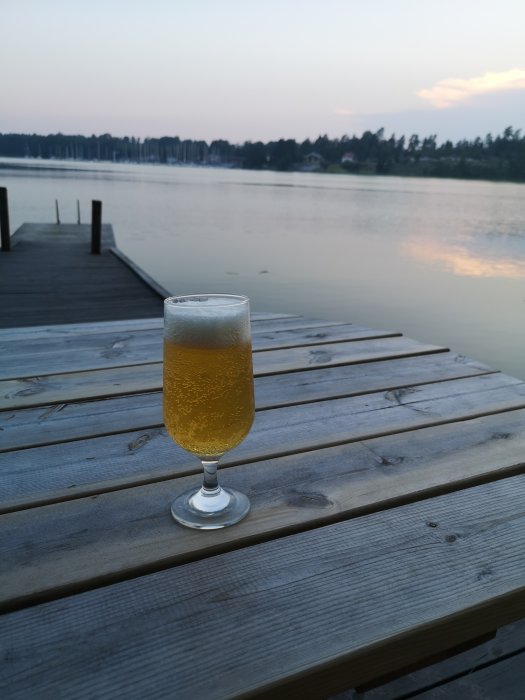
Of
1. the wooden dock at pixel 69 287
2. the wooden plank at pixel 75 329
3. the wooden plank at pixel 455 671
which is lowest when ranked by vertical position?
the wooden dock at pixel 69 287

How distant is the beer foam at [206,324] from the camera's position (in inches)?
35.8

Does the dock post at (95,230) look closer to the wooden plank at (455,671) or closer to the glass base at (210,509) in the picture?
the glass base at (210,509)

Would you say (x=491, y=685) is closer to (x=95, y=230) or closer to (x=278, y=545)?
(x=278, y=545)

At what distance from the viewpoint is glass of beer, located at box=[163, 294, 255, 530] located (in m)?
0.91

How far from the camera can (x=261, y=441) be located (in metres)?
1.27

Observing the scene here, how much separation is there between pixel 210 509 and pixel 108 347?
1.20 metres

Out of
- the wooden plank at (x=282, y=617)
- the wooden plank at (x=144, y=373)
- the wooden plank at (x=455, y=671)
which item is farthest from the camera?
the wooden plank at (x=144, y=373)

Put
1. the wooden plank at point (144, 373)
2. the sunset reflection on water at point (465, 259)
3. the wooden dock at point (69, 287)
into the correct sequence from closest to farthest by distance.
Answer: the wooden plank at point (144, 373) < the wooden dock at point (69, 287) < the sunset reflection on water at point (465, 259)

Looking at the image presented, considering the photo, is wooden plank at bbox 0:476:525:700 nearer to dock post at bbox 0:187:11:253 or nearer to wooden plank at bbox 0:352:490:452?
wooden plank at bbox 0:352:490:452

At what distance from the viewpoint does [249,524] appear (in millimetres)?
951

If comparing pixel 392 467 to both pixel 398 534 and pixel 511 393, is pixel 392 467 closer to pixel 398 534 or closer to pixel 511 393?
pixel 398 534

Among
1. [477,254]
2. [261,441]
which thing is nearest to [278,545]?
[261,441]

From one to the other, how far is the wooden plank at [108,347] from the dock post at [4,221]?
1039 centimetres

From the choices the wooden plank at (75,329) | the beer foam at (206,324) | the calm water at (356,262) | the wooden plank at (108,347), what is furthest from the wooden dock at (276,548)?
the calm water at (356,262)
